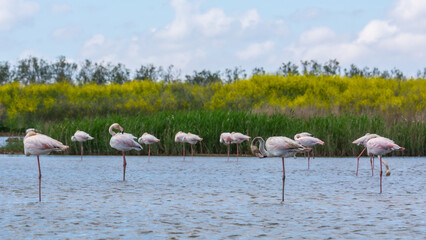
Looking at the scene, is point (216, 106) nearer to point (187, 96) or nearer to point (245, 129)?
point (187, 96)

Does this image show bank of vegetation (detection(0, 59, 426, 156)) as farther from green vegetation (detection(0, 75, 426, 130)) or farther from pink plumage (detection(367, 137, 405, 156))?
pink plumage (detection(367, 137, 405, 156))

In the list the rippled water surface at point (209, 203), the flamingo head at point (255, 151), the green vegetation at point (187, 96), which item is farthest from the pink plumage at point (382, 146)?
the green vegetation at point (187, 96)

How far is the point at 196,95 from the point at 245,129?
1894 cm

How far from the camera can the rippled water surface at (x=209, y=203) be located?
803cm

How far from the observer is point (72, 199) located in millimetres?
10961

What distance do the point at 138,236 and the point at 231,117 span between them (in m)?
17.0

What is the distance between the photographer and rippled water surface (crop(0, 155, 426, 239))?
803cm

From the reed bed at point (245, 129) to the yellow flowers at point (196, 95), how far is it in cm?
1486

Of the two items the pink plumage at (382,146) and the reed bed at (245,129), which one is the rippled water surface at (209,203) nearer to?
the pink plumage at (382,146)

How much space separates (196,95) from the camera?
42812 millimetres

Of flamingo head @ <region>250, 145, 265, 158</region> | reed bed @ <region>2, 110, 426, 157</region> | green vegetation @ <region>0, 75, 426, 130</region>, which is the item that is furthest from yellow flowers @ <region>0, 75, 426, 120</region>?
flamingo head @ <region>250, 145, 265, 158</region>

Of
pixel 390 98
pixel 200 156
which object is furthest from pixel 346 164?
pixel 390 98

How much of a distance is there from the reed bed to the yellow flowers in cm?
1486

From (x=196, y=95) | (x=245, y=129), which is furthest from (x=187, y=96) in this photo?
Result: (x=245, y=129)
